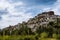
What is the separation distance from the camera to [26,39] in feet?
276

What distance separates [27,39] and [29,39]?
105 cm

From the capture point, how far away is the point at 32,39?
8462 cm

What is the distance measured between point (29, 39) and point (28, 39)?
59 cm

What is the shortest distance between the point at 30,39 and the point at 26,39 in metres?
2.26

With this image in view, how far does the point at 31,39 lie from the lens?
84812 millimetres

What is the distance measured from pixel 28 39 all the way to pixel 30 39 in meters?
1.37

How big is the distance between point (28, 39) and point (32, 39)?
2041 millimetres

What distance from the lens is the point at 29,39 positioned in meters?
84.5

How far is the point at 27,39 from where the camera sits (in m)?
84.8

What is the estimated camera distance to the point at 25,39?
274 feet

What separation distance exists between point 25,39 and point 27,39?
1.69 m

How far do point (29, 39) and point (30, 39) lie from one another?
2.64 ft
